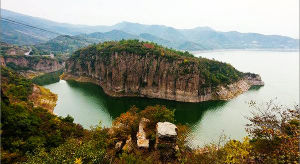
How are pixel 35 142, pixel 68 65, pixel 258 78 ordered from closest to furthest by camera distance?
pixel 35 142 < pixel 258 78 < pixel 68 65

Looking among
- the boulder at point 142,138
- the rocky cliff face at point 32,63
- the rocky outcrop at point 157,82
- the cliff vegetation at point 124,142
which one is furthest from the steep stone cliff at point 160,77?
the rocky cliff face at point 32,63

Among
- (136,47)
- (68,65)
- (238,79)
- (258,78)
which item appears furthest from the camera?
(68,65)

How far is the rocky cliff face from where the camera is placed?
8112cm

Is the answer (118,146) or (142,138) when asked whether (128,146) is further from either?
(142,138)

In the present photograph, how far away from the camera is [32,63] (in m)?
88.3

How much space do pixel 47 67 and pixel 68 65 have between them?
704 inches

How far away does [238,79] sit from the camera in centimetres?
6656

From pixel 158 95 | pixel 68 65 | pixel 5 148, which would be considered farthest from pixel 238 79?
pixel 68 65

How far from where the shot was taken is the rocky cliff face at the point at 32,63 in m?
81.1

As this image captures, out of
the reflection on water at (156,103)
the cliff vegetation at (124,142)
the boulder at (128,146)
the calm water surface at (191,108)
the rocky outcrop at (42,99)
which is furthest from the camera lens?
the rocky outcrop at (42,99)

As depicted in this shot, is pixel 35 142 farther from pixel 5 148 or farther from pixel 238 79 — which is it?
pixel 238 79

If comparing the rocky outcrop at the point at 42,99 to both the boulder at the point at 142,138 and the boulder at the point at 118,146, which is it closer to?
the boulder at the point at 118,146

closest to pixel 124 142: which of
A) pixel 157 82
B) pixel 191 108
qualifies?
pixel 191 108

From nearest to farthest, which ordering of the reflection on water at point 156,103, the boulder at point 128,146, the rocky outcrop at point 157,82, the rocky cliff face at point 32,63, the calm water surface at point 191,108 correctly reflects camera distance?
the boulder at point 128,146, the calm water surface at point 191,108, the reflection on water at point 156,103, the rocky outcrop at point 157,82, the rocky cliff face at point 32,63
